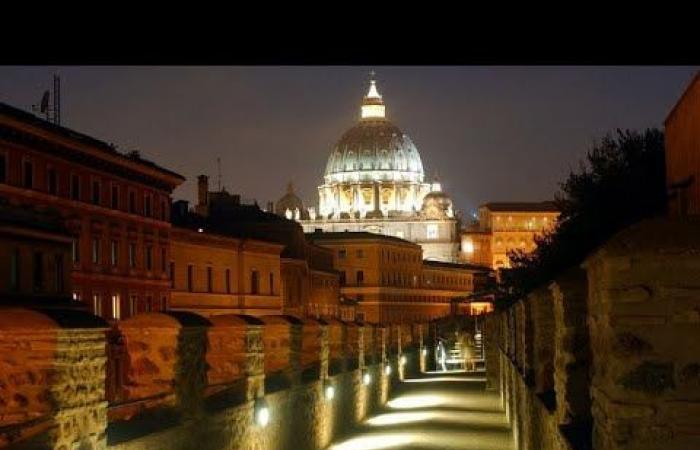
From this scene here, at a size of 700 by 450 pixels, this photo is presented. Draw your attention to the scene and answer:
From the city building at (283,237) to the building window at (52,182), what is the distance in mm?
23525

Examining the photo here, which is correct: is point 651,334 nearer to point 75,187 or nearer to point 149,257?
point 75,187

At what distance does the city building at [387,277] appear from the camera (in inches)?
5049

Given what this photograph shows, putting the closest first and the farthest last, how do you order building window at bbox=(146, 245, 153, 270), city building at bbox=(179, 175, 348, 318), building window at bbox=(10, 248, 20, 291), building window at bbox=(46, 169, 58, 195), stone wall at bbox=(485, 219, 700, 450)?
stone wall at bbox=(485, 219, 700, 450) → building window at bbox=(10, 248, 20, 291) → building window at bbox=(46, 169, 58, 195) → building window at bbox=(146, 245, 153, 270) → city building at bbox=(179, 175, 348, 318)

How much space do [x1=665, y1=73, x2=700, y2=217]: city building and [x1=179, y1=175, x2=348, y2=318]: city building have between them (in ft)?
149

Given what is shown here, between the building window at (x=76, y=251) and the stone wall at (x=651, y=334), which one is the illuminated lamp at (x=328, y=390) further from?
the building window at (x=76, y=251)

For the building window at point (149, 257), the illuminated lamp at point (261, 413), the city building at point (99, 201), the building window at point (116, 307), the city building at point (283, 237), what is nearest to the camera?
the illuminated lamp at point (261, 413)

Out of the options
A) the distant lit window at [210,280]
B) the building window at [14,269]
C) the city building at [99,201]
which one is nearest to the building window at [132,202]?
the city building at [99,201]

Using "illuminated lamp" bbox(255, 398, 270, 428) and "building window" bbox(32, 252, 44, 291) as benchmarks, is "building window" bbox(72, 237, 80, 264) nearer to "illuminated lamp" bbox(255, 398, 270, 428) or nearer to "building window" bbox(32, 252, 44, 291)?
"building window" bbox(32, 252, 44, 291)

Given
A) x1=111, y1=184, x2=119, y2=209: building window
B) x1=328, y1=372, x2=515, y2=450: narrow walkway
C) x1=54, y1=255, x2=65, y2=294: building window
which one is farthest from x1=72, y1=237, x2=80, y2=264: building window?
x1=328, y1=372, x2=515, y2=450: narrow walkway

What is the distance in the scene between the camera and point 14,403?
10.9 metres

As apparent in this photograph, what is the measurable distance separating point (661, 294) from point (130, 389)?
30.5ft

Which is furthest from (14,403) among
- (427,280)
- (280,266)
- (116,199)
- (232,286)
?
(427,280)

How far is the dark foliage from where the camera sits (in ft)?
129

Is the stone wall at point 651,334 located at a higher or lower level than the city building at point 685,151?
lower
